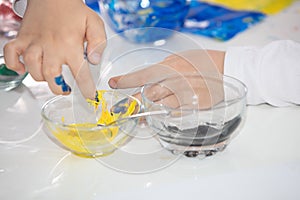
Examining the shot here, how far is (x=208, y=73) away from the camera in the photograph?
56 centimetres

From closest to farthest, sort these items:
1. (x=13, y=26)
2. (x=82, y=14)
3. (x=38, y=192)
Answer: (x=38, y=192) → (x=82, y=14) → (x=13, y=26)

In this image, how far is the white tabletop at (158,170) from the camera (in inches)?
18.2

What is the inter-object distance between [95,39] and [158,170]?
0.63ft

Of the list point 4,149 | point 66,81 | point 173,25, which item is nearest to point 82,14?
point 66,81

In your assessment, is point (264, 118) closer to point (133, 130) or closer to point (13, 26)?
point (133, 130)

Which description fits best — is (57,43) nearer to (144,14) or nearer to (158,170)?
(158,170)

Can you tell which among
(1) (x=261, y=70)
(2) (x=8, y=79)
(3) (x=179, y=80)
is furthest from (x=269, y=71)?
(2) (x=8, y=79)

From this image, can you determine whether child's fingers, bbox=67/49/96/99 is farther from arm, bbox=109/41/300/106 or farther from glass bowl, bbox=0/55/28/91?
glass bowl, bbox=0/55/28/91

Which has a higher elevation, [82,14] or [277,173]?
[82,14]

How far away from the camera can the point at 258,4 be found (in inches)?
39.3

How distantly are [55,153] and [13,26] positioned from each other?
40 cm

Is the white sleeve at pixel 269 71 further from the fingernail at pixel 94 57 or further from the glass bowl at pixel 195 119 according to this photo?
the fingernail at pixel 94 57

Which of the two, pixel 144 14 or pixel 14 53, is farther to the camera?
pixel 144 14

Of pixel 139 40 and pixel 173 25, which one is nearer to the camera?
pixel 139 40
